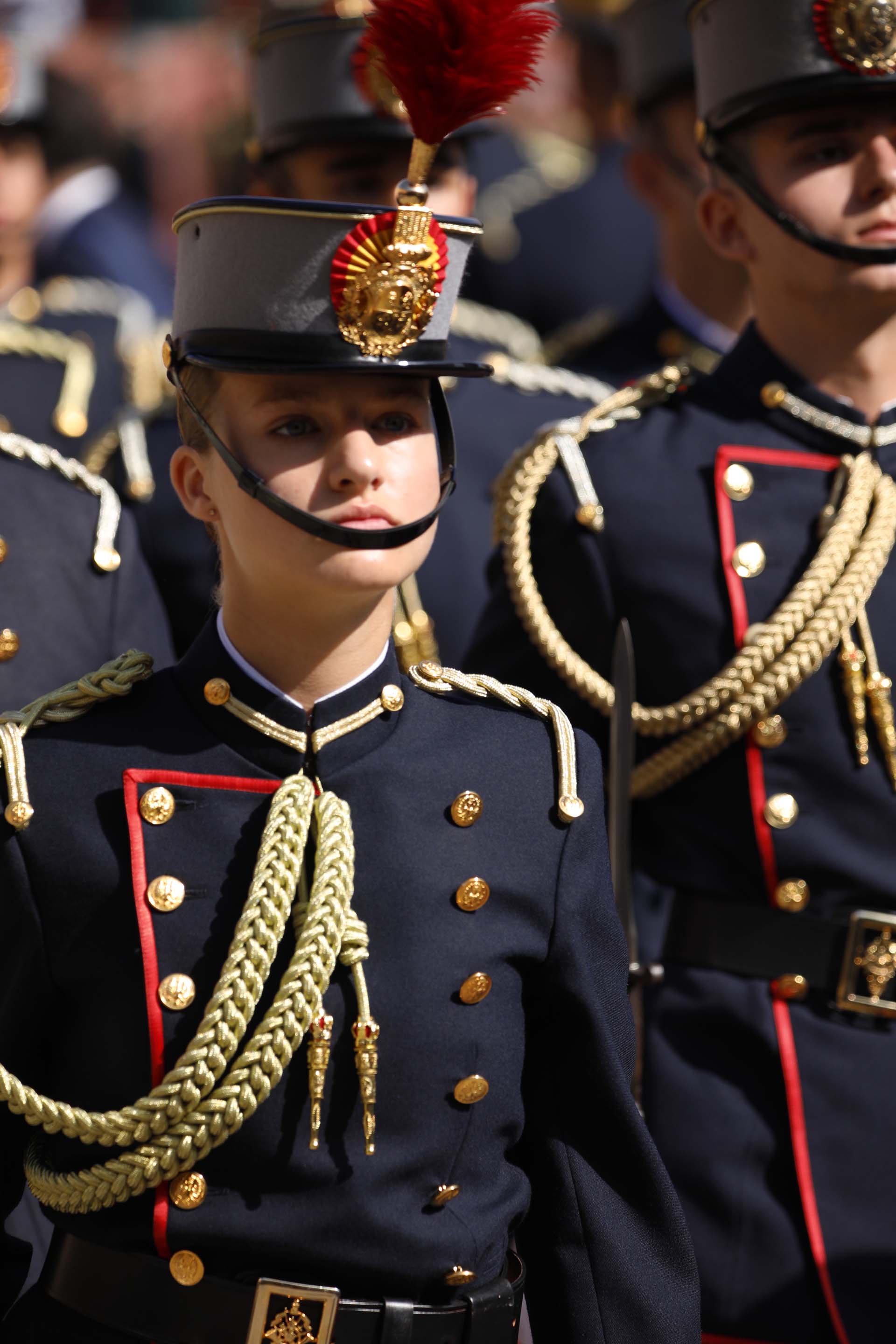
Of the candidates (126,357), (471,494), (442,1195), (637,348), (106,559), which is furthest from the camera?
(637,348)

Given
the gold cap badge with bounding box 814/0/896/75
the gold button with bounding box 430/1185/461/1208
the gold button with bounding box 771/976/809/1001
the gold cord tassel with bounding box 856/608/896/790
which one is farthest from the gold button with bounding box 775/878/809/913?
the gold cap badge with bounding box 814/0/896/75

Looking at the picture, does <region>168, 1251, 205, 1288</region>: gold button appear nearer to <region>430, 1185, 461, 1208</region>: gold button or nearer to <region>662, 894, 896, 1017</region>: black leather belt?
<region>430, 1185, 461, 1208</region>: gold button

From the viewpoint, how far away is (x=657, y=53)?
19.4 ft

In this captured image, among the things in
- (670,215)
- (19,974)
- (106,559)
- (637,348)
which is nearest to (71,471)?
(106,559)

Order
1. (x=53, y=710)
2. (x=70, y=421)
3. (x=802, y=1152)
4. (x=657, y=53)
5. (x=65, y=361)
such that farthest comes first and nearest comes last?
(x=657, y=53), (x=65, y=361), (x=70, y=421), (x=802, y=1152), (x=53, y=710)

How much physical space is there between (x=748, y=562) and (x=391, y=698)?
3.35 ft

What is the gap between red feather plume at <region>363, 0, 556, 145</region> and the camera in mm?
2635

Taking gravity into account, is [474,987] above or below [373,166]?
below

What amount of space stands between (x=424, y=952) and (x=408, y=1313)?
0.44 m

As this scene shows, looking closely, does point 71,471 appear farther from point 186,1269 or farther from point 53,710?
point 186,1269

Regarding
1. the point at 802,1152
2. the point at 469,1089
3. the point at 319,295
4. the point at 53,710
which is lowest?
the point at 802,1152

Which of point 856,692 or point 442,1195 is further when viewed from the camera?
point 856,692

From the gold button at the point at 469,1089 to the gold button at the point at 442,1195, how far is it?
10cm

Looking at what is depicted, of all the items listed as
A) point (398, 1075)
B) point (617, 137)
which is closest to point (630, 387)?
point (398, 1075)
